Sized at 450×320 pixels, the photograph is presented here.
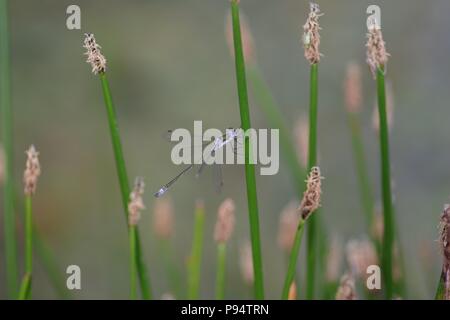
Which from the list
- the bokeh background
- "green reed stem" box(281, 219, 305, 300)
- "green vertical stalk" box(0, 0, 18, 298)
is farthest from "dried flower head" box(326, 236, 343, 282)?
the bokeh background

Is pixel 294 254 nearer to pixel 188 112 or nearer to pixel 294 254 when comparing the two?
pixel 294 254

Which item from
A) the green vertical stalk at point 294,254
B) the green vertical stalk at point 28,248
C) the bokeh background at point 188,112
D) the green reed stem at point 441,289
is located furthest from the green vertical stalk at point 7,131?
the bokeh background at point 188,112

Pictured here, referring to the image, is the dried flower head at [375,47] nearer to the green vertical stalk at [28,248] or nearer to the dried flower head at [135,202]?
the dried flower head at [135,202]

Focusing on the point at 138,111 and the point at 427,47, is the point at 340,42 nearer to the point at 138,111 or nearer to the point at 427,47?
the point at 427,47

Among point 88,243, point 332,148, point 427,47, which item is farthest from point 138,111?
point 427,47
